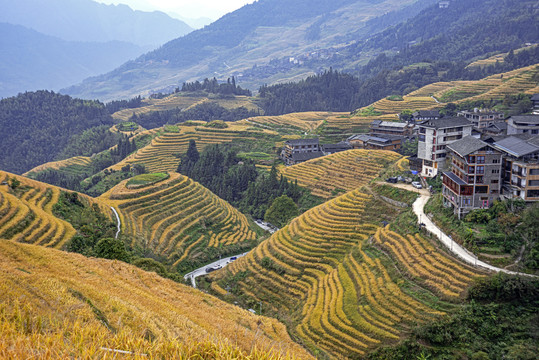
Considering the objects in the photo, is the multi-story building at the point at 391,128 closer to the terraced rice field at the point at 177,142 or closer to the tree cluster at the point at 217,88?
the terraced rice field at the point at 177,142

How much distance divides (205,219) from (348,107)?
336 feet

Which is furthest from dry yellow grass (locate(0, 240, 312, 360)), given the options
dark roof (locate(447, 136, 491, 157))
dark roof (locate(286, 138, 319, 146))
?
dark roof (locate(286, 138, 319, 146))

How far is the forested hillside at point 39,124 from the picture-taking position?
5094 inches

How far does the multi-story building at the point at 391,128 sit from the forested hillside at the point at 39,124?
8553cm

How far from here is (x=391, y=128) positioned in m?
80.9

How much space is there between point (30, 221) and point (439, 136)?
1233 inches

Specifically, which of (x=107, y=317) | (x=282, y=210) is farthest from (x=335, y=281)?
(x=282, y=210)

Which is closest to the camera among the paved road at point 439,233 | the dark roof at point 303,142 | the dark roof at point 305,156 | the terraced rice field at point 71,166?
the paved road at point 439,233

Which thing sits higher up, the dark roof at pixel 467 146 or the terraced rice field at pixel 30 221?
the dark roof at pixel 467 146

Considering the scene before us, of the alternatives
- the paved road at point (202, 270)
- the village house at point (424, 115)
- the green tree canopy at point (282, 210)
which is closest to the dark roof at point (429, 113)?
the village house at point (424, 115)

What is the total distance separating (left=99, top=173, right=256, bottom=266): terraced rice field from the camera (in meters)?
43.4

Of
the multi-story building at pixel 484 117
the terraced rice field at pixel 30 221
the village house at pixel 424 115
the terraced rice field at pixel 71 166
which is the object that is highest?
the terraced rice field at pixel 30 221

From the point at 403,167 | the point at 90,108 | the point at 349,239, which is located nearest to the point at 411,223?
the point at 349,239

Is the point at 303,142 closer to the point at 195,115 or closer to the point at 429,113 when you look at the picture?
the point at 429,113
